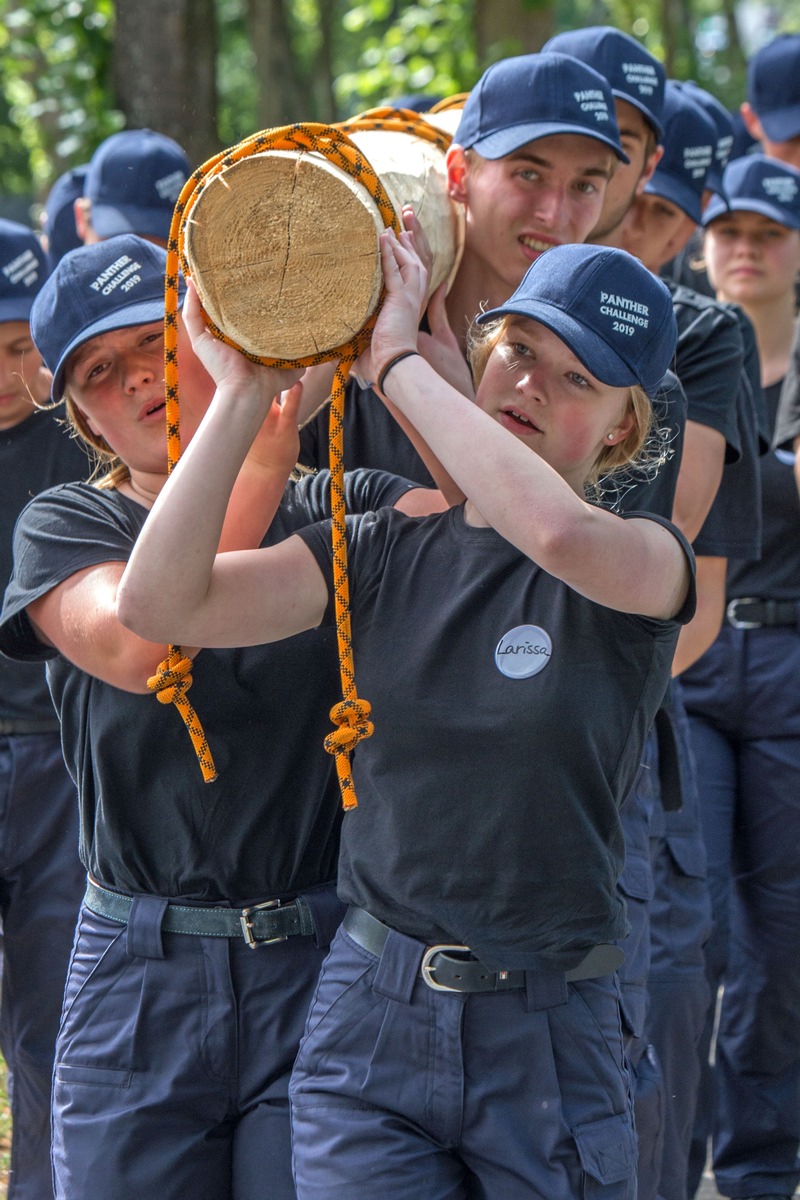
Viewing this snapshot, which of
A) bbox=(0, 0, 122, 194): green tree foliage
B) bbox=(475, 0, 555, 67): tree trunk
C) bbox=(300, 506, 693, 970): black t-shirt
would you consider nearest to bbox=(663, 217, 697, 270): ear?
bbox=(300, 506, 693, 970): black t-shirt

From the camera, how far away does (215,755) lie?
8.95 ft

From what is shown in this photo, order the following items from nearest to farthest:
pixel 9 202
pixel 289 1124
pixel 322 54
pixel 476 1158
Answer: pixel 476 1158, pixel 289 1124, pixel 322 54, pixel 9 202

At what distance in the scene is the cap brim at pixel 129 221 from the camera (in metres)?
5.38

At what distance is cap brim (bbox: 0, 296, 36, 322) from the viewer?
14.3ft

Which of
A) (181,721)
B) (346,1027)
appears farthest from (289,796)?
(346,1027)

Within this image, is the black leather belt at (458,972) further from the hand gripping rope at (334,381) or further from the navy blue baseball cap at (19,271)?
the navy blue baseball cap at (19,271)

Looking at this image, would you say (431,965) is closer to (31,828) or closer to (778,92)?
(31,828)

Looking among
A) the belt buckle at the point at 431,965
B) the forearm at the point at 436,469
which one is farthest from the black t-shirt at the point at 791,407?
the belt buckle at the point at 431,965

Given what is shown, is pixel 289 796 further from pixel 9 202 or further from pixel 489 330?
pixel 9 202

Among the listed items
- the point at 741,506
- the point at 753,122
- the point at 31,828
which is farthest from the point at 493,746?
the point at 753,122

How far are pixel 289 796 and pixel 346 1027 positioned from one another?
487mm

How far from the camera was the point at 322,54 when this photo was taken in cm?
1517

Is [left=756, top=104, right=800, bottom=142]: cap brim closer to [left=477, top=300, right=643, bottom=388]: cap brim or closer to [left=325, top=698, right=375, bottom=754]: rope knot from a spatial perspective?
[left=477, top=300, right=643, bottom=388]: cap brim

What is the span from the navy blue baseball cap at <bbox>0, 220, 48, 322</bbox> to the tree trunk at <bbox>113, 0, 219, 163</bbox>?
3.17m
